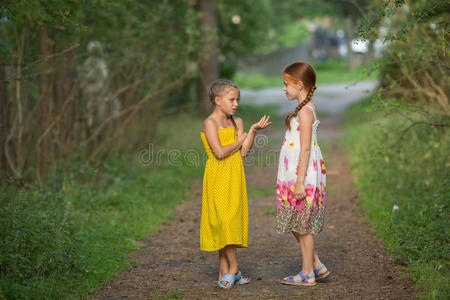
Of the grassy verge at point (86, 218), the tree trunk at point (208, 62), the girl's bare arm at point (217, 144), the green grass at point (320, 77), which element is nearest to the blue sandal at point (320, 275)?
the girl's bare arm at point (217, 144)

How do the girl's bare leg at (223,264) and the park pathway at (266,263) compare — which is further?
the girl's bare leg at (223,264)

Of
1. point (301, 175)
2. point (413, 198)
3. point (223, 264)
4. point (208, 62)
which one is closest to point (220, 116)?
point (301, 175)

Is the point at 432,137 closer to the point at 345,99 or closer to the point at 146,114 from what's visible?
the point at 146,114

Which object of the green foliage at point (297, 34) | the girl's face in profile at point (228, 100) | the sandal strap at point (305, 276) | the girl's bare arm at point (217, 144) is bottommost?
the sandal strap at point (305, 276)

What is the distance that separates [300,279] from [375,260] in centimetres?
106

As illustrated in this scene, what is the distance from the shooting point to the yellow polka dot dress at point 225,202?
493 cm

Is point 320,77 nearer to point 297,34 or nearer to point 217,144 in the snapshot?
point 297,34

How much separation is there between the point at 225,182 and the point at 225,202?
15cm

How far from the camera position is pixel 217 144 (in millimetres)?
Result: 4930

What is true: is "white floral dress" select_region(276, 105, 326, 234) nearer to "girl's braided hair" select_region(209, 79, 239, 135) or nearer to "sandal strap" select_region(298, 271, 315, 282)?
"sandal strap" select_region(298, 271, 315, 282)

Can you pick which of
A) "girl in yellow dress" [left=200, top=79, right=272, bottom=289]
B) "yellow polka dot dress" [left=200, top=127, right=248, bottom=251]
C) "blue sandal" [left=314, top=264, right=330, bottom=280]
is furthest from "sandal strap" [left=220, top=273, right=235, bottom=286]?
"blue sandal" [left=314, top=264, right=330, bottom=280]

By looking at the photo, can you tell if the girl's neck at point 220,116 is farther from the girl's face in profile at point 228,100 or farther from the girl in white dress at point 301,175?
the girl in white dress at point 301,175

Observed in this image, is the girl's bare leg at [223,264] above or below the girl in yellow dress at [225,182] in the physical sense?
below

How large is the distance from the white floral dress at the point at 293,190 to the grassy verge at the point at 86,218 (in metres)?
1.60
